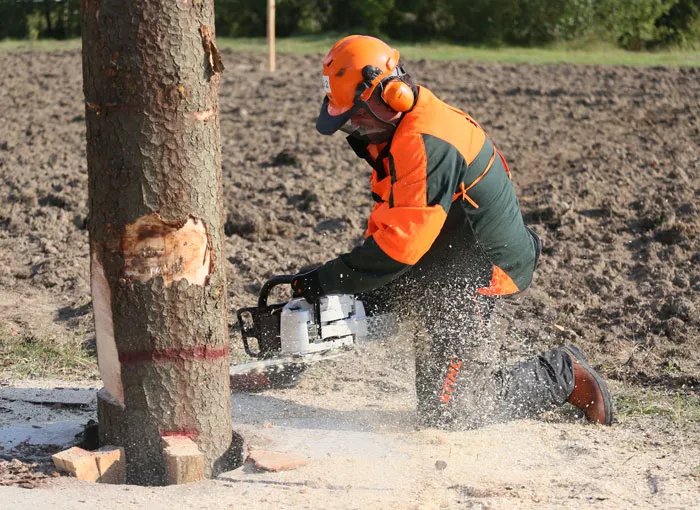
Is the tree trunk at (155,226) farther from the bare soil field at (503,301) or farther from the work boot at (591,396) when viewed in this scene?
the work boot at (591,396)

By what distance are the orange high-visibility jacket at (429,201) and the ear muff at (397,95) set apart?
0.06 meters

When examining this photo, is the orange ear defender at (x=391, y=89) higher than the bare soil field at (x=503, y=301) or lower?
higher

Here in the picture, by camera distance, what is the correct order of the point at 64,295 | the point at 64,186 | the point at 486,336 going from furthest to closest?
the point at 64,186 → the point at 64,295 → the point at 486,336

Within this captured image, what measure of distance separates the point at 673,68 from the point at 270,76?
5.99m

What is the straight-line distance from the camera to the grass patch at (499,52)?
16.2 meters

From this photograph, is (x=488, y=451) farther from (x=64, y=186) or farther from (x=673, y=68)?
(x=673, y=68)

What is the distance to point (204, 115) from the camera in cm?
340

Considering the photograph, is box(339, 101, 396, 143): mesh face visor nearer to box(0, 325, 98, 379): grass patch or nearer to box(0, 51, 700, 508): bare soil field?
box(0, 51, 700, 508): bare soil field

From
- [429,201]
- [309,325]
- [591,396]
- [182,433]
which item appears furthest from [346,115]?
[591,396]

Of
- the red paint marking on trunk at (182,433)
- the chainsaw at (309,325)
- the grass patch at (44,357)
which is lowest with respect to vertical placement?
the grass patch at (44,357)

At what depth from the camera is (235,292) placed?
19.8 ft

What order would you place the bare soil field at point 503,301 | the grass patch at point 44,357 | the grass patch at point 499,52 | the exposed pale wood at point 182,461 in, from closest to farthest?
1. the exposed pale wood at point 182,461
2. the bare soil field at point 503,301
3. the grass patch at point 44,357
4. the grass patch at point 499,52

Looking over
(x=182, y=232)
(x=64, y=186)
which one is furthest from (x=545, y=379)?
(x=64, y=186)

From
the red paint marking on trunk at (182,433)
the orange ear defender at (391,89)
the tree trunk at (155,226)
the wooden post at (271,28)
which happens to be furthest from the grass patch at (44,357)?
the wooden post at (271,28)
